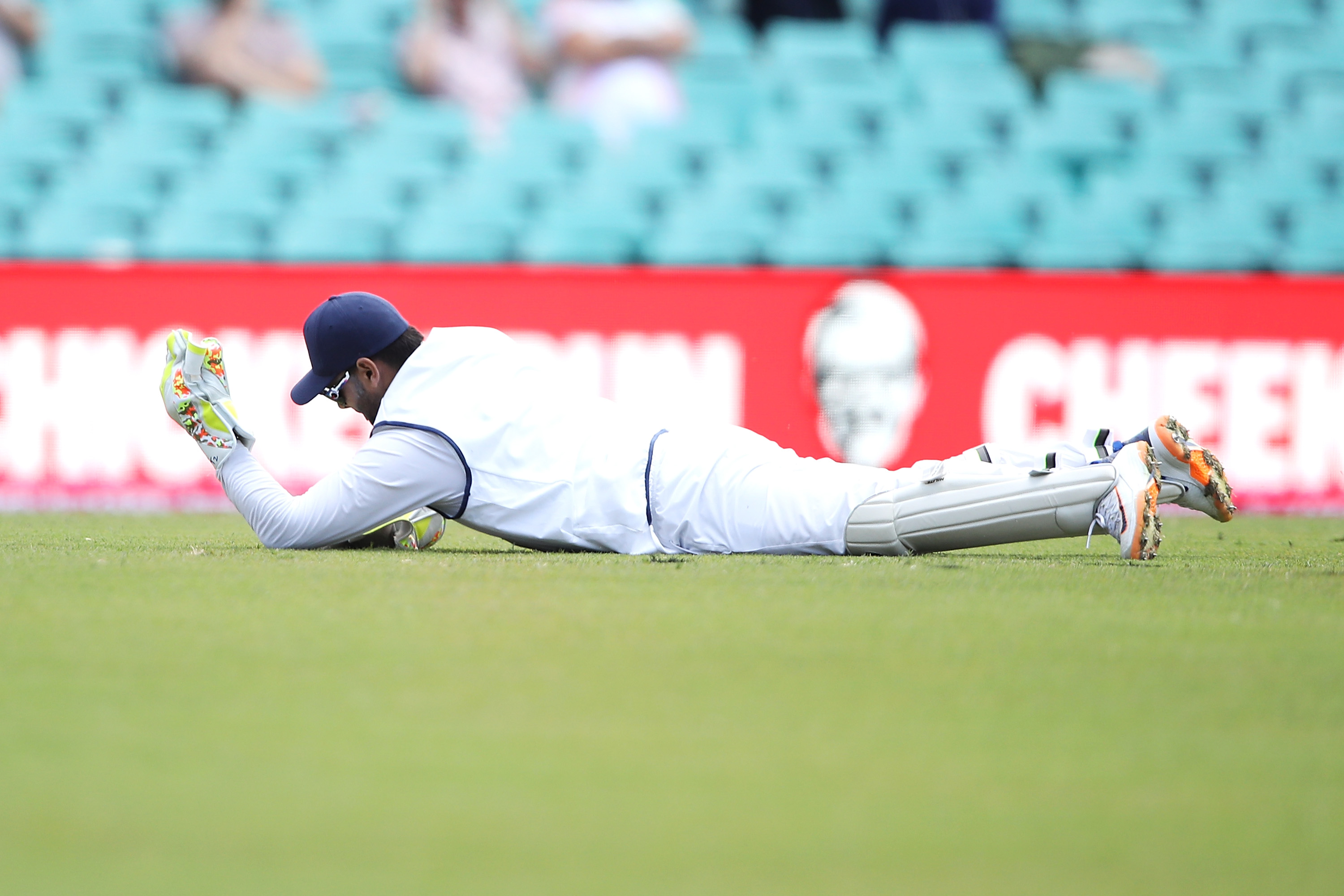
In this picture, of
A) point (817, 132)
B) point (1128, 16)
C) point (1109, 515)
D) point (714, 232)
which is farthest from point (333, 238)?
point (1128, 16)

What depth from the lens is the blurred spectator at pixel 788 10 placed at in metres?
9.89

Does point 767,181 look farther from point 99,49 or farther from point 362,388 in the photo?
point 362,388

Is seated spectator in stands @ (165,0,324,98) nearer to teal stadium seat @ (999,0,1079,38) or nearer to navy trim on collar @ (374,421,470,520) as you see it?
teal stadium seat @ (999,0,1079,38)

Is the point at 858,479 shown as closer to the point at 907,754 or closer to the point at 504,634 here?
the point at 504,634

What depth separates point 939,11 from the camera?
32.4 ft

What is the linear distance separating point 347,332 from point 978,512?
1698 millimetres

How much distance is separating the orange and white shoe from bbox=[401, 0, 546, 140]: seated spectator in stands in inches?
234

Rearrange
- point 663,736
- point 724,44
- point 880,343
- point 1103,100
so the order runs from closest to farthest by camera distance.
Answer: point 663,736
point 880,343
point 1103,100
point 724,44

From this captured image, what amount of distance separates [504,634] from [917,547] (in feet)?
5.24

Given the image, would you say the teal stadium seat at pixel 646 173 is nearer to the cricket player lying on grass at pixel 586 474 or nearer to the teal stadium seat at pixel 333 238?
the teal stadium seat at pixel 333 238

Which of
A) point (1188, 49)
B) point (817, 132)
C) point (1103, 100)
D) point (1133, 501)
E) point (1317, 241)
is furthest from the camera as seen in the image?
point (1188, 49)

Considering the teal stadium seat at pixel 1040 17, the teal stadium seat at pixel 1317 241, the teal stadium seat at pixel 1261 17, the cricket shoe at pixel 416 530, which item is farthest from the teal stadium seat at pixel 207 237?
the teal stadium seat at pixel 1261 17

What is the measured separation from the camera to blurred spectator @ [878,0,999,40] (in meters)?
9.86

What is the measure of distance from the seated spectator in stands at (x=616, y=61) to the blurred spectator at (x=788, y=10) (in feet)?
2.87
